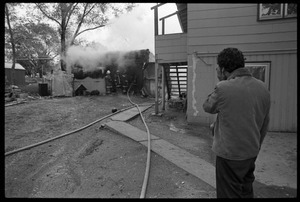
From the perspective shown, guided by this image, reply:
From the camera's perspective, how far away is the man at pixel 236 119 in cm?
179

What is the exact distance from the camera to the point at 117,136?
15.8 feet

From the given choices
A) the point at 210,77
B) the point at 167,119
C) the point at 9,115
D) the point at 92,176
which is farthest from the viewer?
the point at 167,119

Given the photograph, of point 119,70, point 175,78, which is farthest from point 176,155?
point 119,70

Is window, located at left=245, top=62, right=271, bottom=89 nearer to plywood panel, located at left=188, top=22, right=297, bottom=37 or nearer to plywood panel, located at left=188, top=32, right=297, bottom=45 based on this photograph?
plywood panel, located at left=188, top=32, right=297, bottom=45

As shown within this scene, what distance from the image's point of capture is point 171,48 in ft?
23.6

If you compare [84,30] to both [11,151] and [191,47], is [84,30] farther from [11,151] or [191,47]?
[11,151]

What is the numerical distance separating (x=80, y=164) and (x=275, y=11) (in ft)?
17.9

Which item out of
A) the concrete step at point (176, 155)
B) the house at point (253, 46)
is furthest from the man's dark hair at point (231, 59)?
the house at point (253, 46)

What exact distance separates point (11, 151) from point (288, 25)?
6.07m

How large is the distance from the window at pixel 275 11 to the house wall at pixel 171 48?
2.12m

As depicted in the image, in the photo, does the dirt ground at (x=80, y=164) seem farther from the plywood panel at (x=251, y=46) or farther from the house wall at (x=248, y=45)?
the plywood panel at (x=251, y=46)

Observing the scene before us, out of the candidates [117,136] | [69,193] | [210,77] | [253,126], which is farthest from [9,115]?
[210,77]

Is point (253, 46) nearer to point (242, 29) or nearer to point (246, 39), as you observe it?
point (246, 39)

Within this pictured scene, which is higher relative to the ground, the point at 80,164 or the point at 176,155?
the point at 80,164
